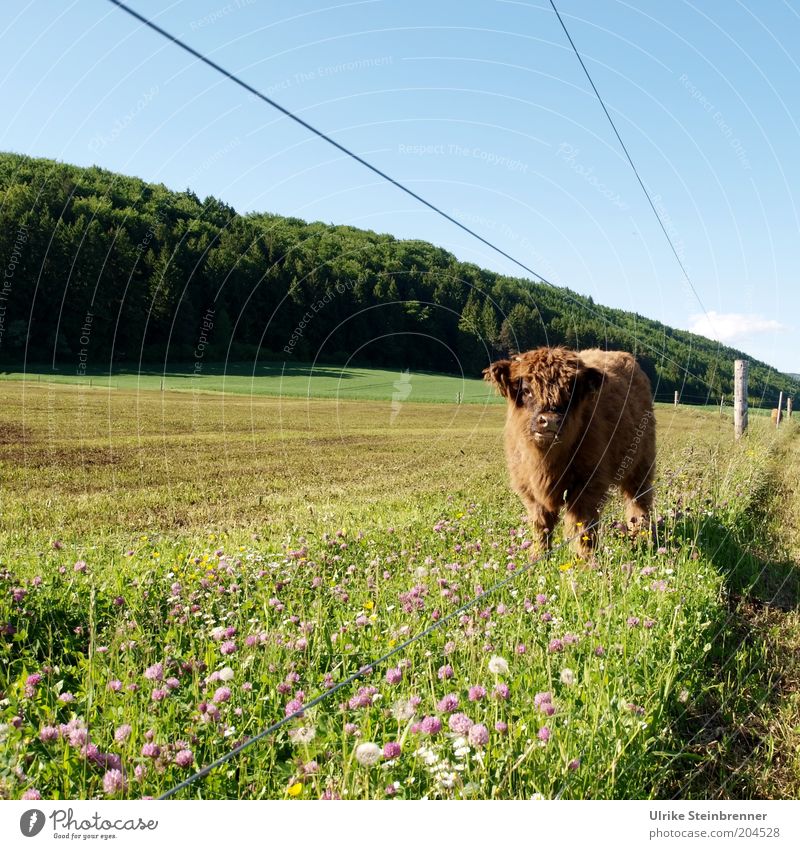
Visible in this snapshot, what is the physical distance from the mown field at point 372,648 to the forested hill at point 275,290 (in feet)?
9.97

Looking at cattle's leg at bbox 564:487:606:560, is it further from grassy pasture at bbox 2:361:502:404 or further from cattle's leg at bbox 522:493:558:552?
grassy pasture at bbox 2:361:502:404

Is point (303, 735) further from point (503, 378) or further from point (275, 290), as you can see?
point (275, 290)

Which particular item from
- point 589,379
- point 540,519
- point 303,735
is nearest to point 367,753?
point 303,735

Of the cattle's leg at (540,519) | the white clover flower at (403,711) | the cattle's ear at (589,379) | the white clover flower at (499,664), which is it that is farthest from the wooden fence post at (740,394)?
the white clover flower at (403,711)

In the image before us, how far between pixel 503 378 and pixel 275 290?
19.5 feet

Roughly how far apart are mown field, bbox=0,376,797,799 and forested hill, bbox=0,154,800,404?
3.04 m

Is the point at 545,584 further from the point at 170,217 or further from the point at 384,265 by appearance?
the point at 170,217

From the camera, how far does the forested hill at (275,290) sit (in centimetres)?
1002

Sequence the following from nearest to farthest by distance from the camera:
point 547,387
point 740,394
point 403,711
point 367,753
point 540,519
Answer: point 367,753 < point 403,711 < point 547,387 < point 540,519 < point 740,394

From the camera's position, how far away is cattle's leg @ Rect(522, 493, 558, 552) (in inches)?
262

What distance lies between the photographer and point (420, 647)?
12.3 ft

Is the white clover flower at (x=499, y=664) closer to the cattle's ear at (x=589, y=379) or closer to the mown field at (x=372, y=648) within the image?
the mown field at (x=372, y=648)

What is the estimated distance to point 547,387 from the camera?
20.5 feet

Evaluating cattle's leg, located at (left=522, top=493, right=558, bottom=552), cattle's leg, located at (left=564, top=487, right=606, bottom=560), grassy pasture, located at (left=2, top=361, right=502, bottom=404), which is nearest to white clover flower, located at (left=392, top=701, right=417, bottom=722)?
cattle's leg, located at (left=522, top=493, right=558, bottom=552)
